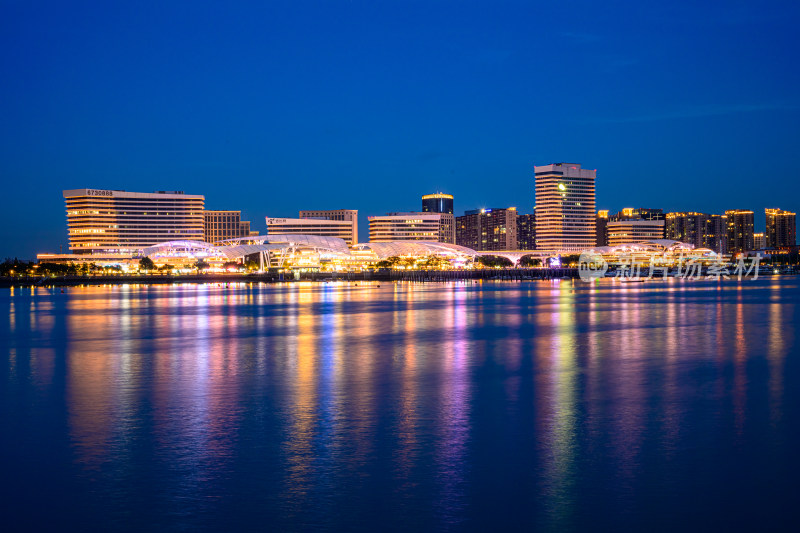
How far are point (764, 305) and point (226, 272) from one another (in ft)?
460

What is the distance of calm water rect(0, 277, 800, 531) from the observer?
10.7m

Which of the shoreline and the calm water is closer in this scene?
the calm water

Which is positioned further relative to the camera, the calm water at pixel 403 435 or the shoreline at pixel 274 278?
the shoreline at pixel 274 278

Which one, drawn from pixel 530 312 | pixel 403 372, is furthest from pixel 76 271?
pixel 403 372

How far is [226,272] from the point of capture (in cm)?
18125

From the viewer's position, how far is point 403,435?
15055mm

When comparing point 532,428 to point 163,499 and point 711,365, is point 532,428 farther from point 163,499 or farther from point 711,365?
point 711,365

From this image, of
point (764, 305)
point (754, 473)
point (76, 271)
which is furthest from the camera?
point (76, 271)

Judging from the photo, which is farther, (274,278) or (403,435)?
(274,278)

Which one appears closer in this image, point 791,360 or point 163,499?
point 163,499

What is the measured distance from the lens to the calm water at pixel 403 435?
1066cm

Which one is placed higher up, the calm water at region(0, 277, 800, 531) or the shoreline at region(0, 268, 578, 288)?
the shoreline at region(0, 268, 578, 288)

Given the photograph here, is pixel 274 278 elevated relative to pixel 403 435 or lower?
elevated

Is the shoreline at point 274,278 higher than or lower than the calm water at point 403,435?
higher
